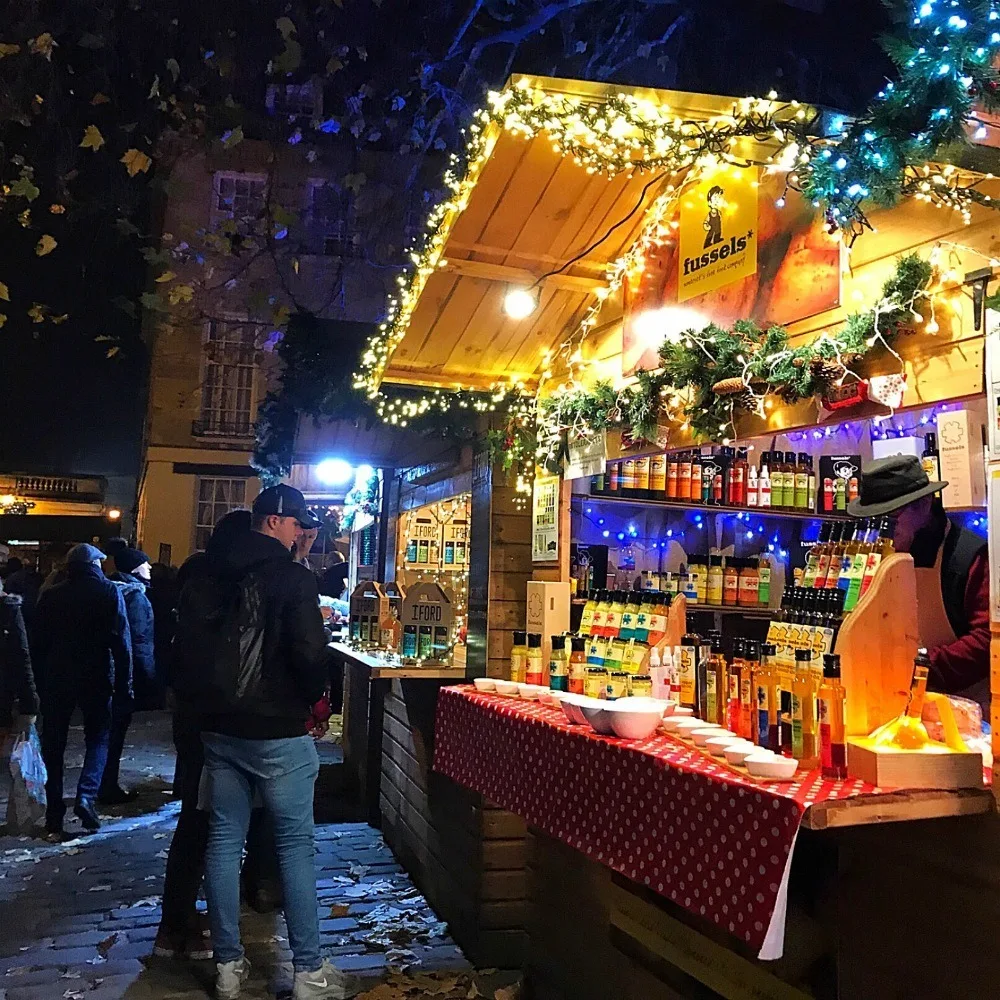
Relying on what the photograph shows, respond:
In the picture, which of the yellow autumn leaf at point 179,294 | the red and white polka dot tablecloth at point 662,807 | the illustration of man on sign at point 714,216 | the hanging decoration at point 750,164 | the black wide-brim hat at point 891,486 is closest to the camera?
the hanging decoration at point 750,164

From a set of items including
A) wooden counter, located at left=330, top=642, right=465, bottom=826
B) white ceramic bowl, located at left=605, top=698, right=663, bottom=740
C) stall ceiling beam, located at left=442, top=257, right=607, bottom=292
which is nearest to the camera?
white ceramic bowl, located at left=605, top=698, right=663, bottom=740

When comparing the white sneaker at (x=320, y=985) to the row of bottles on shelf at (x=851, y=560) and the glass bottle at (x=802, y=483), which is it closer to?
the row of bottles on shelf at (x=851, y=560)

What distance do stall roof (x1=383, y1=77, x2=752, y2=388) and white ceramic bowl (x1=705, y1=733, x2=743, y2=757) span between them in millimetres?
2055

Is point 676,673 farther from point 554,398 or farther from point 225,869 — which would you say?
point 225,869

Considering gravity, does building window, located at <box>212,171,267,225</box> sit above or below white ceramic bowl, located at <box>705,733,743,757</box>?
above

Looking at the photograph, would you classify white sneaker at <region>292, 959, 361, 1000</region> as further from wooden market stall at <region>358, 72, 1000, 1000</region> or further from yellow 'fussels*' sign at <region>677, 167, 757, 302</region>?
yellow 'fussels*' sign at <region>677, 167, 757, 302</region>

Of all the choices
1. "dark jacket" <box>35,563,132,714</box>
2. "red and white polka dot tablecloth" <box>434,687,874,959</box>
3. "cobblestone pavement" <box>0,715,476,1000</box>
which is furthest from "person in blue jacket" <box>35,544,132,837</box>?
"red and white polka dot tablecloth" <box>434,687,874,959</box>

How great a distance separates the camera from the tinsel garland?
2.19 metres

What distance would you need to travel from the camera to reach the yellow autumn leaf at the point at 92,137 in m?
7.17

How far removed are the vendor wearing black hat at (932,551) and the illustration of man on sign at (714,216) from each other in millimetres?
1001

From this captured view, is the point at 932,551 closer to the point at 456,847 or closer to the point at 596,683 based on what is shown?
the point at 596,683

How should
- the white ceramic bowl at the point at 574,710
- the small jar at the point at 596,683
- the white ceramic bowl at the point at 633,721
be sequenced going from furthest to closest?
1. the small jar at the point at 596,683
2. the white ceramic bowl at the point at 574,710
3. the white ceramic bowl at the point at 633,721

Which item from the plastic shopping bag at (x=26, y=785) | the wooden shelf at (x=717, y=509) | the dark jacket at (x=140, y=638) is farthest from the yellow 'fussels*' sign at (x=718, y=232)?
the dark jacket at (x=140, y=638)

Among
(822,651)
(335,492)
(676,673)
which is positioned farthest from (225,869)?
(335,492)
